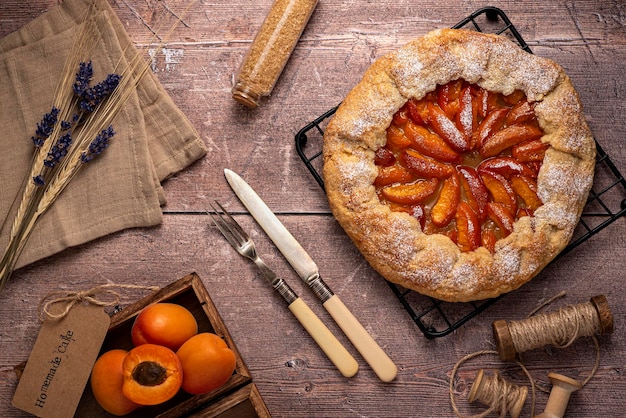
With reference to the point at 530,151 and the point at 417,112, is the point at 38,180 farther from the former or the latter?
the point at 530,151

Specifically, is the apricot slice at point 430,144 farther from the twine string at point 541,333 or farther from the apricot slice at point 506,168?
the twine string at point 541,333

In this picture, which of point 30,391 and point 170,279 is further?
point 170,279

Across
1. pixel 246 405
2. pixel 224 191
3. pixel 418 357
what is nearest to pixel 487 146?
pixel 418 357

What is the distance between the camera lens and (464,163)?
2.53m

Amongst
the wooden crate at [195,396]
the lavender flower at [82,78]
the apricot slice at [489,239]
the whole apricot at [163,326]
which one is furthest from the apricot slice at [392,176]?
the lavender flower at [82,78]

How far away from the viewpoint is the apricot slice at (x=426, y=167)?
2469 mm

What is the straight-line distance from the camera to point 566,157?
246 cm

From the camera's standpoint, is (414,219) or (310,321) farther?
(310,321)

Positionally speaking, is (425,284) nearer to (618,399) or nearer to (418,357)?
(418,357)

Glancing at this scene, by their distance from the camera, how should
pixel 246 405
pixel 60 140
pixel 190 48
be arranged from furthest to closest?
pixel 190 48, pixel 60 140, pixel 246 405

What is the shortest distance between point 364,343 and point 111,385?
0.99 metres

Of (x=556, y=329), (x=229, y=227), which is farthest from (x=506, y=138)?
(x=229, y=227)

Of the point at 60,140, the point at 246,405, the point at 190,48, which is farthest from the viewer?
the point at 190,48

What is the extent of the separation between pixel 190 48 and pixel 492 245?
1522 mm
